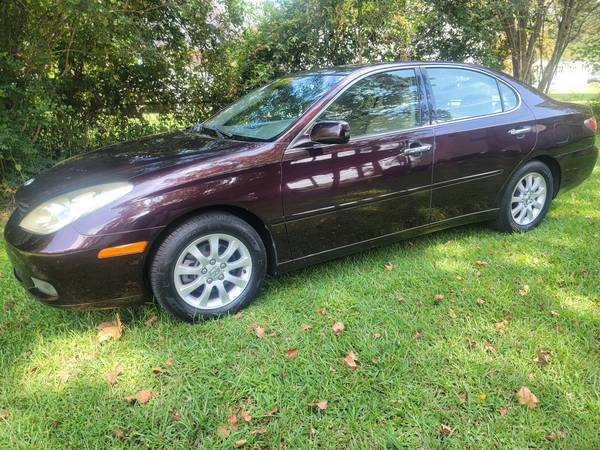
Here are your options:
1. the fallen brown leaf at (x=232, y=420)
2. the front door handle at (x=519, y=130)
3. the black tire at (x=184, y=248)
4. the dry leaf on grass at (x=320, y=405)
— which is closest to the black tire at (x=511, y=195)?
the front door handle at (x=519, y=130)

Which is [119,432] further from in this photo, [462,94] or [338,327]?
[462,94]

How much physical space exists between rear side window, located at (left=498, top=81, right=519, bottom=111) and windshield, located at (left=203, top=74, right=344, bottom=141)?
1.55 metres

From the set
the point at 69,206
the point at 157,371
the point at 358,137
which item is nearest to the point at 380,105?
the point at 358,137

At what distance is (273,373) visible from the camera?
2.16 meters

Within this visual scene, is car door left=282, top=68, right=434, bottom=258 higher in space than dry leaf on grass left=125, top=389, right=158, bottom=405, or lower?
higher

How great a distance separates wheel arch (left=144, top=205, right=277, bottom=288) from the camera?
2.39m

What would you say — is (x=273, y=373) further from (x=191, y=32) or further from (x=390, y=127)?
(x=191, y=32)

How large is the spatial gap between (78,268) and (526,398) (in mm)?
2298

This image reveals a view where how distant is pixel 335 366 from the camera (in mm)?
2201

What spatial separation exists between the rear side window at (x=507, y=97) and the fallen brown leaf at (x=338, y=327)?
240 cm

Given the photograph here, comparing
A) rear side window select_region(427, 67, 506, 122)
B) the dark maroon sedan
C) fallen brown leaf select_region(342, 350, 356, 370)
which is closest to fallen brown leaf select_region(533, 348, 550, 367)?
fallen brown leaf select_region(342, 350, 356, 370)

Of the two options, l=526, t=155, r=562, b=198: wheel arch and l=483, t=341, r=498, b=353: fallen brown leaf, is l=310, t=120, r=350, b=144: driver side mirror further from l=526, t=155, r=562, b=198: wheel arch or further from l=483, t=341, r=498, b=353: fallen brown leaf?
l=526, t=155, r=562, b=198: wheel arch

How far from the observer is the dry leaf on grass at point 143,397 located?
199 centimetres

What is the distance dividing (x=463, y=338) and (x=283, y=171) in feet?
4.73
